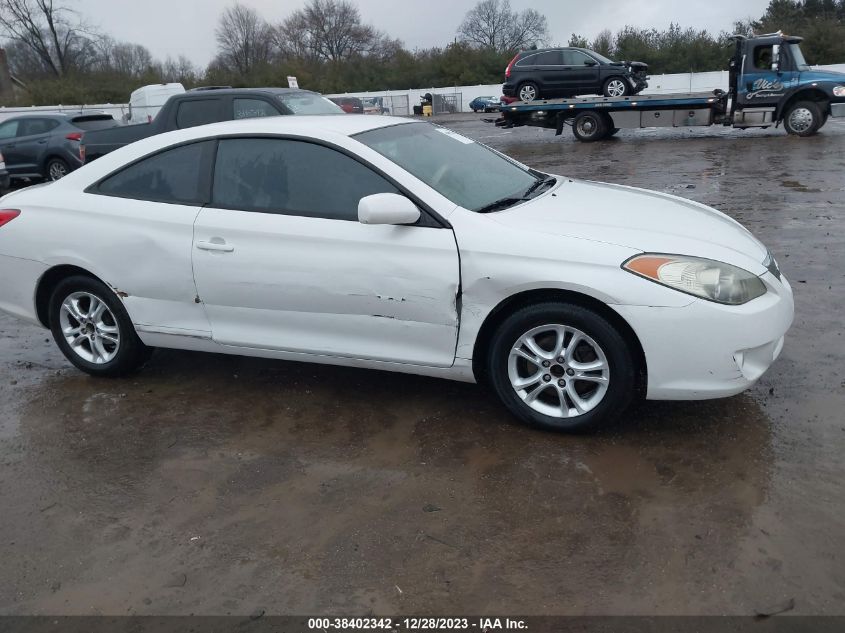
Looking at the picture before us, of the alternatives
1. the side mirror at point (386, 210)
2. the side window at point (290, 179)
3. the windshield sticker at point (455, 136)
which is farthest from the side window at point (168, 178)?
the windshield sticker at point (455, 136)

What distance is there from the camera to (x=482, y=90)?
A: 46.4 meters

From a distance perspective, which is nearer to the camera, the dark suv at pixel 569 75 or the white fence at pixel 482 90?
the dark suv at pixel 569 75

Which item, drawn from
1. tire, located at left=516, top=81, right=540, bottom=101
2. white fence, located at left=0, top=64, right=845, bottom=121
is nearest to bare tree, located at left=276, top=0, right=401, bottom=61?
white fence, located at left=0, top=64, right=845, bottom=121

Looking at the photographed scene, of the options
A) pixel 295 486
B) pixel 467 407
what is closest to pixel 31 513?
pixel 295 486

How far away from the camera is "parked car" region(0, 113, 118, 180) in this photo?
1430cm

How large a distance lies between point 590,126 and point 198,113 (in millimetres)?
12365

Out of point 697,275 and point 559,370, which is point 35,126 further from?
point 697,275

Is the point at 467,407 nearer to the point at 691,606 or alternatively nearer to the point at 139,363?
the point at 691,606

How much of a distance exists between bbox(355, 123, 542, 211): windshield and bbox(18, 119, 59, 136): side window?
12477mm

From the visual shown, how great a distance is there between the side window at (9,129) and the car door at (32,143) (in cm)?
10

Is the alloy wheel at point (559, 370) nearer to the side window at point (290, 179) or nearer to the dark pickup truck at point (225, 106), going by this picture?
the side window at point (290, 179)

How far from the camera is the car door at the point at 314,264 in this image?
3.70 m

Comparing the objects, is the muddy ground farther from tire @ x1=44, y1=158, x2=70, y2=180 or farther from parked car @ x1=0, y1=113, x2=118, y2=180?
tire @ x1=44, y1=158, x2=70, y2=180

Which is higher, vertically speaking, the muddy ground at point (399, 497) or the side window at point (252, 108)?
the side window at point (252, 108)
